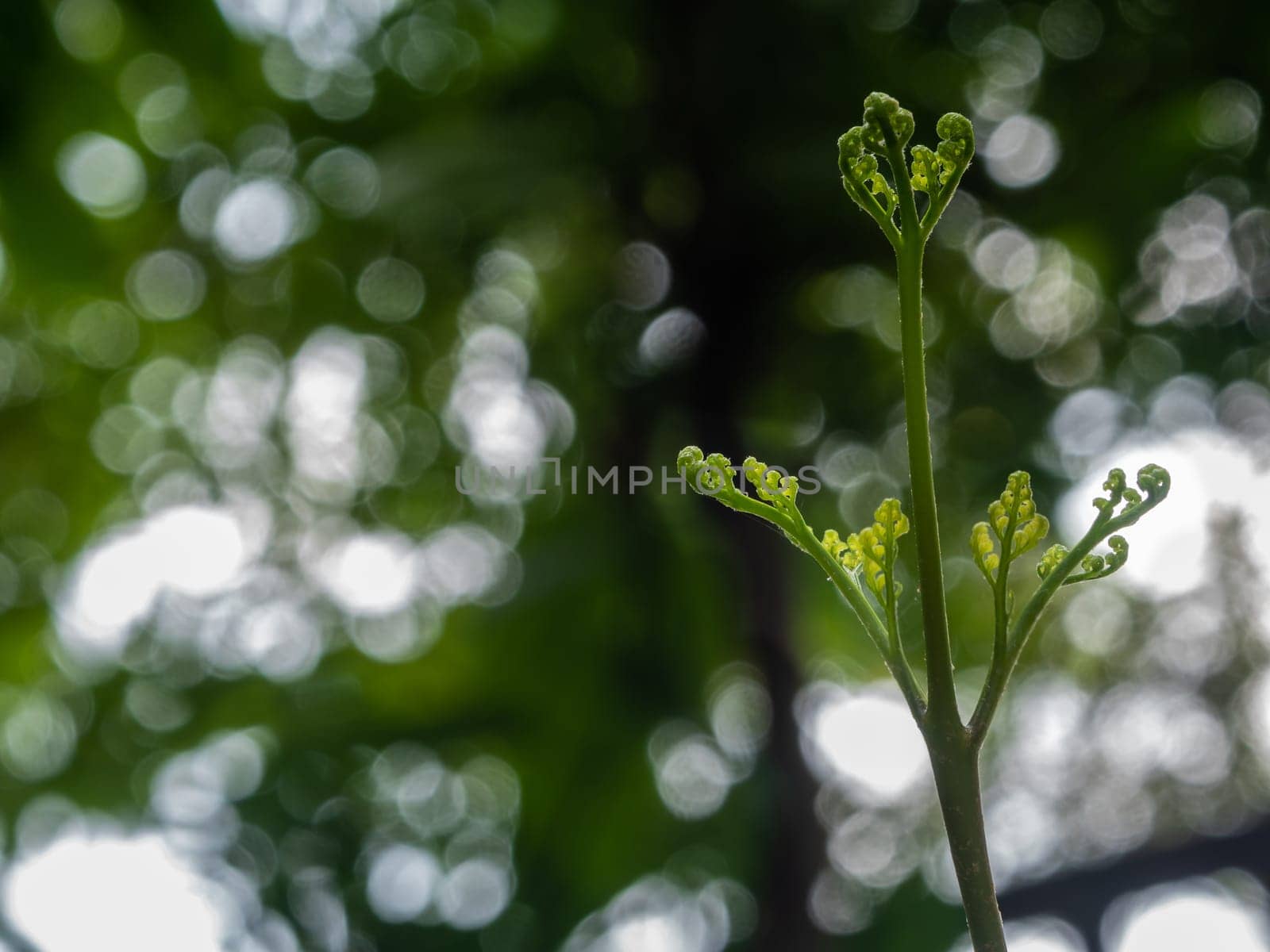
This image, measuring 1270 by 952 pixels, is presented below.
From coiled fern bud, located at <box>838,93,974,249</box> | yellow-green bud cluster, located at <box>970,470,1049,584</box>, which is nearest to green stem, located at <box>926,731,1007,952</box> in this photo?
yellow-green bud cluster, located at <box>970,470,1049,584</box>

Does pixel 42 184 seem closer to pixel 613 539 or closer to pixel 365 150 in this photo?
pixel 365 150

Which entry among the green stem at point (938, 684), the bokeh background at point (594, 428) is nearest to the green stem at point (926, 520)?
the green stem at point (938, 684)

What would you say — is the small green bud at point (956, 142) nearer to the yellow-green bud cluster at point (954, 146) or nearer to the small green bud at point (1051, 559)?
the yellow-green bud cluster at point (954, 146)

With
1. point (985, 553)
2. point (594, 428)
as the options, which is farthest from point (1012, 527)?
point (594, 428)

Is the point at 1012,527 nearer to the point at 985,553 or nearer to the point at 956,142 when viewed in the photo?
the point at 985,553

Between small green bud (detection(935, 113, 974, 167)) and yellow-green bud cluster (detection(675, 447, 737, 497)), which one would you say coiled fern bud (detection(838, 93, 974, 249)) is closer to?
small green bud (detection(935, 113, 974, 167))
